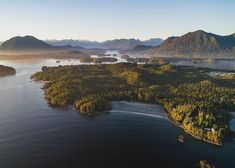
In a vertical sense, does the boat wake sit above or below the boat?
above

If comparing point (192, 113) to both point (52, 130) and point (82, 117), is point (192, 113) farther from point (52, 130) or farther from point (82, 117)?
point (52, 130)

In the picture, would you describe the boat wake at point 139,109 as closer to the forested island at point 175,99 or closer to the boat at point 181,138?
the forested island at point 175,99

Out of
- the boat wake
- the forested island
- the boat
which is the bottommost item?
the boat

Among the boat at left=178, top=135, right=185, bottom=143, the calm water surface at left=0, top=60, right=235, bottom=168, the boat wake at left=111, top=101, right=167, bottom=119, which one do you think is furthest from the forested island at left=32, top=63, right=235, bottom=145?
the boat at left=178, top=135, right=185, bottom=143

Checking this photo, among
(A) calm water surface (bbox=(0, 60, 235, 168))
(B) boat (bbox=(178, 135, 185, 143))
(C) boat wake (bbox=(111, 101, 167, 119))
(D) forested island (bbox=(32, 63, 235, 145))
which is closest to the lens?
(A) calm water surface (bbox=(0, 60, 235, 168))

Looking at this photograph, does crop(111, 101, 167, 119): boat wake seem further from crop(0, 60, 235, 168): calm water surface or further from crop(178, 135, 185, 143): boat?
crop(178, 135, 185, 143): boat

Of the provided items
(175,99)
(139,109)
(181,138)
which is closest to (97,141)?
(181,138)

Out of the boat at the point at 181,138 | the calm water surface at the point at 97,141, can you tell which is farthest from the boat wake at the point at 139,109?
the boat at the point at 181,138

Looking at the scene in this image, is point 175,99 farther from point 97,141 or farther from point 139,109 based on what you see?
point 97,141

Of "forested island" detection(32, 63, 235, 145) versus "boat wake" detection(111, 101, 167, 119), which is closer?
"forested island" detection(32, 63, 235, 145)

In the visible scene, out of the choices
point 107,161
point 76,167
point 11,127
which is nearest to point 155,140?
point 107,161
